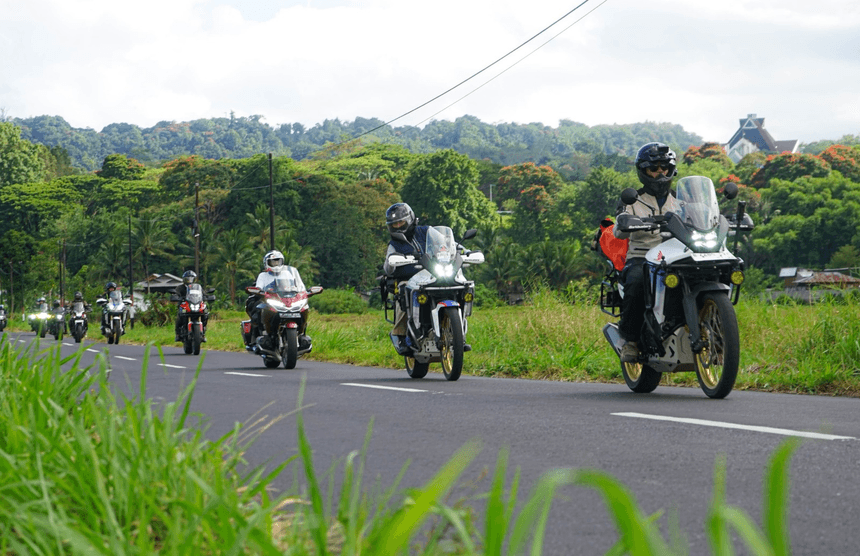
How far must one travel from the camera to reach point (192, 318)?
23.6m

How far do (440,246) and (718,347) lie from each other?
478 centimetres

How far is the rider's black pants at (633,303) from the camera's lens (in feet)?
28.5

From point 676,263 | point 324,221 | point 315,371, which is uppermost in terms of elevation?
point 324,221

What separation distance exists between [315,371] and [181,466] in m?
11.1

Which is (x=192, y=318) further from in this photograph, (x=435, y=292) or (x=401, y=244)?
(x=435, y=292)

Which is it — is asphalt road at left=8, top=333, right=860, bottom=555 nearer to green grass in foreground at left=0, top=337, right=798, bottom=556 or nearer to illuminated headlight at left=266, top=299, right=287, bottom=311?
green grass in foreground at left=0, top=337, right=798, bottom=556

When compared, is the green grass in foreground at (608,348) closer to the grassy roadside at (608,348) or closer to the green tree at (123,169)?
the grassy roadside at (608,348)

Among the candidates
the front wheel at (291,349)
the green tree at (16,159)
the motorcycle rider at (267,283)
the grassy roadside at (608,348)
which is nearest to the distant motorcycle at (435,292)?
the grassy roadside at (608,348)

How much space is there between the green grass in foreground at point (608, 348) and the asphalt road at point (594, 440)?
3.09ft

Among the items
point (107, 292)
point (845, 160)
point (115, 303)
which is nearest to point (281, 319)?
point (115, 303)

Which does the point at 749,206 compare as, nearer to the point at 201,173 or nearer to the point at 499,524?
the point at 201,173

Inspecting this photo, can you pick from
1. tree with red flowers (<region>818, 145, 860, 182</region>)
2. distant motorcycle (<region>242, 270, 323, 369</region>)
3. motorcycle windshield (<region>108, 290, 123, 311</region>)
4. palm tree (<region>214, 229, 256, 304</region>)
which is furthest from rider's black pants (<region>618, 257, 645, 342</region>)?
tree with red flowers (<region>818, 145, 860, 182</region>)

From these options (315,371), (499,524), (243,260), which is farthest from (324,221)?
(499,524)

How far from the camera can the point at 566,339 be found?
14.7 metres
